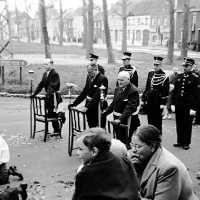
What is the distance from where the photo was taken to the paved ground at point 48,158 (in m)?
6.44

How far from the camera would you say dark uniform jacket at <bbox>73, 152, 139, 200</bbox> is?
304 centimetres

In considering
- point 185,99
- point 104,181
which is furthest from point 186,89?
point 104,181

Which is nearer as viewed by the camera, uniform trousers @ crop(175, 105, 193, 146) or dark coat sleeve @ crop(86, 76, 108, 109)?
dark coat sleeve @ crop(86, 76, 108, 109)

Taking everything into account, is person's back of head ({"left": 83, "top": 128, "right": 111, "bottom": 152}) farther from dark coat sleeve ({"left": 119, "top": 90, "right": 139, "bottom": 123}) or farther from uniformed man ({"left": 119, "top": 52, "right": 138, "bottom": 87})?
uniformed man ({"left": 119, "top": 52, "right": 138, "bottom": 87})

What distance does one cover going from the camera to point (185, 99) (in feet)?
27.8

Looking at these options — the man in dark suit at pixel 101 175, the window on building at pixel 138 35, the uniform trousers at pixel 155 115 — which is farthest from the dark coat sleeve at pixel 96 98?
the window on building at pixel 138 35

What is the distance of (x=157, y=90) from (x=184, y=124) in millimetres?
910

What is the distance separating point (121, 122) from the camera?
23.9 feet

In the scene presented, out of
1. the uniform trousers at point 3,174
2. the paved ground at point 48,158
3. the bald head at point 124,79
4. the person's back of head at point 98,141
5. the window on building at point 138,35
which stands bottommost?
the window on building at point 138,35

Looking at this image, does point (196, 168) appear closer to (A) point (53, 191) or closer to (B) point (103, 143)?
(A) point (53, 191)

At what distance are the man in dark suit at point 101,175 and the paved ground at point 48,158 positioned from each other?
9.85 feet

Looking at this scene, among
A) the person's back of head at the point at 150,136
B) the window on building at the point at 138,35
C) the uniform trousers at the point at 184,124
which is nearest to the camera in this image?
the person's back of head at the point at 150,136

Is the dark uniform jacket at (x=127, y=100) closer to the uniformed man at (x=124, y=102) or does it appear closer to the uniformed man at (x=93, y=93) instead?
the uniformed man at (x=124, y=102)

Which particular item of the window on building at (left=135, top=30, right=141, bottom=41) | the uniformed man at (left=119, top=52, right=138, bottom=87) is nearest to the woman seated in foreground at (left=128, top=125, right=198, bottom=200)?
the uniformed man at (left=119, top=52, right=138, bottom=87)
